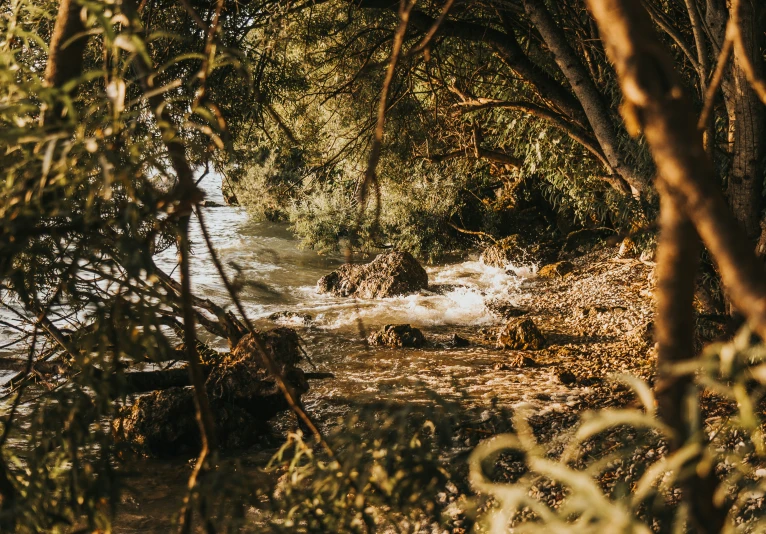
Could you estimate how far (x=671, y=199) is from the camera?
66cm

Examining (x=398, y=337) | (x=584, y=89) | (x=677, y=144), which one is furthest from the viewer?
(x=398, y=337)

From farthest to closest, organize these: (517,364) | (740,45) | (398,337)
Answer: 1. (398,337)
2. (517,364)
3. (740,45)

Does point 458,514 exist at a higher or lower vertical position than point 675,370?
lower

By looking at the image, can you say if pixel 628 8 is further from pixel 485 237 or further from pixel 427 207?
pixel 485 237

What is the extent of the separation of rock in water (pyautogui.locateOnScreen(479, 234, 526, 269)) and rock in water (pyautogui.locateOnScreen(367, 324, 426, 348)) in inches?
213

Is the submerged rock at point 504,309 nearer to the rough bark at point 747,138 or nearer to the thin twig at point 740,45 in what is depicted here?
the rough bark at point 747,138

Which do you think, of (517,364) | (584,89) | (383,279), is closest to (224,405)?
(517,364)

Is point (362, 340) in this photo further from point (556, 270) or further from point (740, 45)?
point (556, 270)

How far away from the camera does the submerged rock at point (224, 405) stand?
563cm

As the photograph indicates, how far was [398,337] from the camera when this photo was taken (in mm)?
8789

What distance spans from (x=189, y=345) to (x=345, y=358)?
23.9 ft

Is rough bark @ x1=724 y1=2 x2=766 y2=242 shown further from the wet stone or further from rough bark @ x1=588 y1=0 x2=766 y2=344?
rough bark @ x1=588 y1=0 x2=766 y2=344

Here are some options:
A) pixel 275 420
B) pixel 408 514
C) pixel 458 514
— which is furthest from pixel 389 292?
pixel 408 514

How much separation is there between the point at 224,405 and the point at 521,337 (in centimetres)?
433
